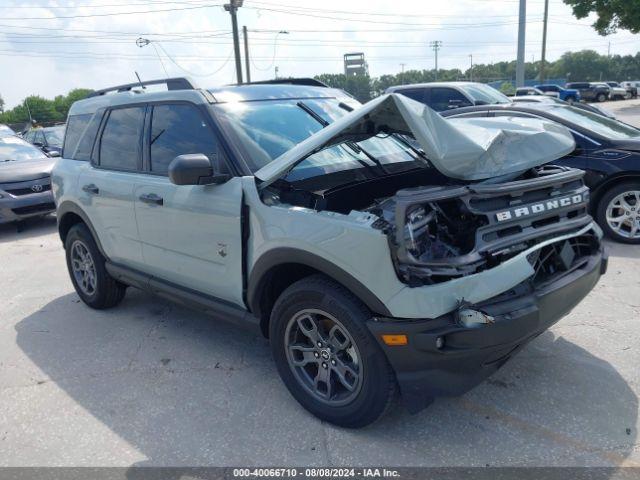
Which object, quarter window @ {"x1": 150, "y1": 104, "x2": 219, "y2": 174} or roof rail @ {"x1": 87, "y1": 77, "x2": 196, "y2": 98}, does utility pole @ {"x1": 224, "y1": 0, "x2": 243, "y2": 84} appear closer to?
roof rail @ {"x1": 87, "y1": 77, "x2": 196, "y2": 98}

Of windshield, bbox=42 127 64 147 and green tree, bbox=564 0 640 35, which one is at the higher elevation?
green tree, bbox=564 0 640 35

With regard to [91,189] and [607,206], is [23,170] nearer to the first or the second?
[91,189]

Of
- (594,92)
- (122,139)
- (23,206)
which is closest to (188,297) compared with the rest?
(122,139)

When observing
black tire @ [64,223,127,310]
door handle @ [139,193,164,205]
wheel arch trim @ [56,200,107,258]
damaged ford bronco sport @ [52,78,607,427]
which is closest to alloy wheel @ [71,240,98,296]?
black tire @ [64,223,127,310]

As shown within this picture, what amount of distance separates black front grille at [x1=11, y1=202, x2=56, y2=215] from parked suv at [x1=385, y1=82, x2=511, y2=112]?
6.85m

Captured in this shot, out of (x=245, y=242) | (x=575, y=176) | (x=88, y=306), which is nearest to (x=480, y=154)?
(x=575, y=176)

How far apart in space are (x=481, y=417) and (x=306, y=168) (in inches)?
72.3

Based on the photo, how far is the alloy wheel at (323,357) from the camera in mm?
2961

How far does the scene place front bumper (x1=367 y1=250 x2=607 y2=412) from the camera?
2520 millimetres

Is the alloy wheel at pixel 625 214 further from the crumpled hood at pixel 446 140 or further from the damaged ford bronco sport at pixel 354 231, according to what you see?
the crumpled hood at pixel 446 140

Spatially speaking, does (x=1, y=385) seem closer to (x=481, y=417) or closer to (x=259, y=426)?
(x=259, y=426)

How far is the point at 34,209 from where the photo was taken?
930 cm

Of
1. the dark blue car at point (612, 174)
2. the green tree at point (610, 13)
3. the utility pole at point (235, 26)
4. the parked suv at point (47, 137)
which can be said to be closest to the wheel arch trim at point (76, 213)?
the dark blue car at point (612, 174)

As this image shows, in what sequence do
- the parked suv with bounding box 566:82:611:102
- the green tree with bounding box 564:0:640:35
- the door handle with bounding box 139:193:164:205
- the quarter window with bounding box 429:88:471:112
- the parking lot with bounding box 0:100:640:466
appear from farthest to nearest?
1. the parked suv with bounding box 566:82:611:102
2. the green tree with bounding box 564:0:640:35
3. the quarter window with bounding box 429:88:471:112
4. the door handle with bounding box 139:193:164:205
5. the parking lot with bounding box 0:100:640:466
